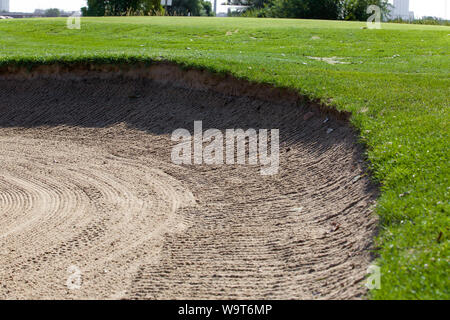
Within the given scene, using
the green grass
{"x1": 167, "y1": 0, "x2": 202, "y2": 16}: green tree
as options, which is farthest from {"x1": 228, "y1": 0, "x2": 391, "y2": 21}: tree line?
the green grass

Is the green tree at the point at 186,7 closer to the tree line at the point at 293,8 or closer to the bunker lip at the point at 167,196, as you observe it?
the tree line at the point at 293,8

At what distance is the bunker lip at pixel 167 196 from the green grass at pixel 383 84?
0.29 meters

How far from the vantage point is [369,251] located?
4570 millimetres

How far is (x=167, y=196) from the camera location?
24.4ft

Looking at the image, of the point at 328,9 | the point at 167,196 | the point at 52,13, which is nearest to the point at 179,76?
the point at 167,196

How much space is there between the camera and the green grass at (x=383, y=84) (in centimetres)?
425

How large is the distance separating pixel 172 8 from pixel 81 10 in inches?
471

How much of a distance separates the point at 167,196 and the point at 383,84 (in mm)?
4572

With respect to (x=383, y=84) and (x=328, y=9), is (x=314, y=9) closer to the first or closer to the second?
(x=328, y=9)

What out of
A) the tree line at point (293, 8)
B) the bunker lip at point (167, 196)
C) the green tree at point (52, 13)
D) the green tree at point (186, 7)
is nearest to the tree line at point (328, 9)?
the tree line at point (293, 8)

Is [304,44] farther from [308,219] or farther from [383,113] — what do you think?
[308,219]

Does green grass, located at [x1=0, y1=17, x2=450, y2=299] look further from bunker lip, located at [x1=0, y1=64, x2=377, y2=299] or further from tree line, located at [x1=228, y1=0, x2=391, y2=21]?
tree line, located at [x1=228, y1=0, x2=391, y2=21]
